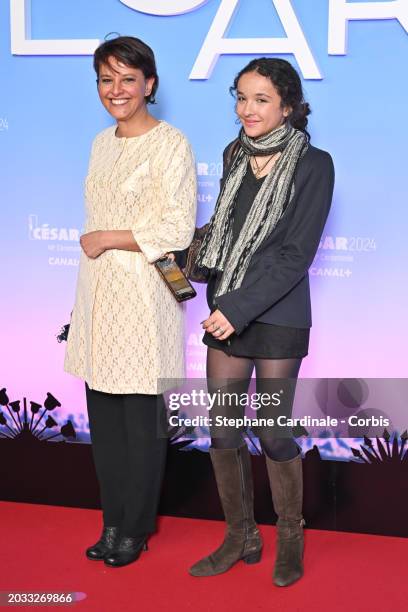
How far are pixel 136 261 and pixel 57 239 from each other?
76 cm

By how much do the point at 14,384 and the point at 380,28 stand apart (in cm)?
191

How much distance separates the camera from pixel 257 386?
8.39ft

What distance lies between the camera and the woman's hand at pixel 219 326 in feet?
7.99

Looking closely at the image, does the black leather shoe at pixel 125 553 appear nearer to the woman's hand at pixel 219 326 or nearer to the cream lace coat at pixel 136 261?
the cream lace coat at pixel 136 261

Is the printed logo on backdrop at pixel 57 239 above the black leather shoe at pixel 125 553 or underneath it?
above

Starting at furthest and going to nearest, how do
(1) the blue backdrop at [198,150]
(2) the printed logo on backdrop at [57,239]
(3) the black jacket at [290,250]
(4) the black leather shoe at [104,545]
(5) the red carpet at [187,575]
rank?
1. (2) the printed logo on backdrop at [57,239]
2. (1) the blue backdrop at [198,150]
3. (4) the black leather shoe at [104,545]
4. (5) the red carpet at [187,575]
5. (3) the black jacket at [290,250]

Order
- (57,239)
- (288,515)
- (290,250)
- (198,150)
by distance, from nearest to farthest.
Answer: (290,250), (288,515), (198,150), (57,239)

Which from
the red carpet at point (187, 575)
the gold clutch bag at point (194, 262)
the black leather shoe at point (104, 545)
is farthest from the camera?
the black leather shoe at point (104, 545)

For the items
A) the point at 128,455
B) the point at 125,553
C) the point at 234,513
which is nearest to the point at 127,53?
the point at 128,455

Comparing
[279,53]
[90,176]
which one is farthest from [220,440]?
[279,53]

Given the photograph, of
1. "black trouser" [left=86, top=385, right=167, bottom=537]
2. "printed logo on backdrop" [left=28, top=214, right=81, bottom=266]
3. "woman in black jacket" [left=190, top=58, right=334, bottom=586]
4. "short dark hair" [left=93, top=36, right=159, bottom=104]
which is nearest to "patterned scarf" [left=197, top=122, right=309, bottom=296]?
"woman in black jacket" [left=190, top=58, right=334, bottom=586]

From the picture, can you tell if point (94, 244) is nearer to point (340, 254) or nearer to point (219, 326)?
point (219, 326)

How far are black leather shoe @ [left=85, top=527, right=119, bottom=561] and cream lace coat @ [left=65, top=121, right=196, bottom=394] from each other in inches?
20.3

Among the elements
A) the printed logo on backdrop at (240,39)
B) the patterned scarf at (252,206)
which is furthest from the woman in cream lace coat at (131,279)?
the printed logo on backdrop at (240,39)
